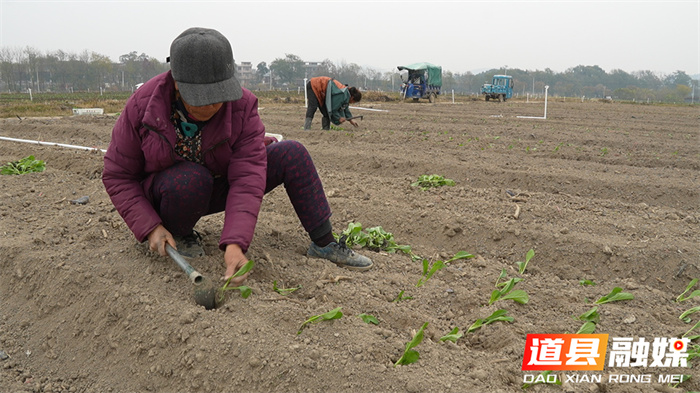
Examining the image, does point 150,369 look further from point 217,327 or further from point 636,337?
point 636,337

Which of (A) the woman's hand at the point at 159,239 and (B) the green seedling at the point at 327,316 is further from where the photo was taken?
(A) the woman's hand at the point at 159,239

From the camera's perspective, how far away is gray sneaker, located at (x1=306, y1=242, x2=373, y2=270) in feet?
8.61

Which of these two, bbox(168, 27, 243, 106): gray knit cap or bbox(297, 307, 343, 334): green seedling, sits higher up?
bbox(168, 27, 243, 106): gray knit cap

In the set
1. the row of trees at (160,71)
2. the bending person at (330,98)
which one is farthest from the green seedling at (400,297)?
the row of trees at (160,71)

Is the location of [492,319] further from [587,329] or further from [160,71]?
[160,71]

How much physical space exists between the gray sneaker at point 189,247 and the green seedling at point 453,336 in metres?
1.18

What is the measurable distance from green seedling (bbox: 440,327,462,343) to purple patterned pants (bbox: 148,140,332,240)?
85 centimetres

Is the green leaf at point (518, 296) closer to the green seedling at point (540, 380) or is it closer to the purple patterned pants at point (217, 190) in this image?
the green seedling at point (540, 380)

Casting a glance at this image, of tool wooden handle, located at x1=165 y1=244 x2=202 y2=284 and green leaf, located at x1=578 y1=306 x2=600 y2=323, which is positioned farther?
green leaf, located at x1=578 y1=306 x2=600 y2=323

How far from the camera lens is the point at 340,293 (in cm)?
226

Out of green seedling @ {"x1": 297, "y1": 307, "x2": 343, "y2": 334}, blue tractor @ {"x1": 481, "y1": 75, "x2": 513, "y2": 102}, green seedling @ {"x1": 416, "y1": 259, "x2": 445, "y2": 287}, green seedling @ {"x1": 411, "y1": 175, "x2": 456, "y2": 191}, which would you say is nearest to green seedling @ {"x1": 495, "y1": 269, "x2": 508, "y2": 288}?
green seedling @ {"x1": 416, "y1": 259, "x2": 445, "y2": 287}

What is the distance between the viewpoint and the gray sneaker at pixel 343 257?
103 inches

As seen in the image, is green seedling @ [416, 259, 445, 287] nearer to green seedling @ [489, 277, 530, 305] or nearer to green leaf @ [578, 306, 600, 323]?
green seedling @ [489, 277, 530, 305]

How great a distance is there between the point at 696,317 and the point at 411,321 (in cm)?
135
